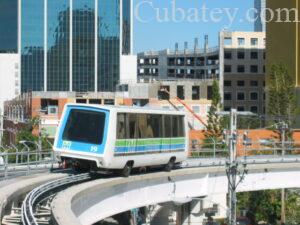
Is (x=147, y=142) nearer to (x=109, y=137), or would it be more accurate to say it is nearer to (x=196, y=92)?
(x=109, y=137)

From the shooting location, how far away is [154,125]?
2517cm

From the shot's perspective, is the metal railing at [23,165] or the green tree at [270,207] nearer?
the metal railing at [23,165]

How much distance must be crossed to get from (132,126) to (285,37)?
6096 cm

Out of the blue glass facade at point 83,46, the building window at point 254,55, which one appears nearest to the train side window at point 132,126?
the building window at point 254,55

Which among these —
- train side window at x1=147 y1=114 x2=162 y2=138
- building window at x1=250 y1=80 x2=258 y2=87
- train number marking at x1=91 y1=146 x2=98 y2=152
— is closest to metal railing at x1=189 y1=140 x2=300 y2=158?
train side window at x1=147 y1=114 x2=162 y2=138

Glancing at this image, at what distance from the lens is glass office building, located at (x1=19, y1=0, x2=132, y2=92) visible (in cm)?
13875

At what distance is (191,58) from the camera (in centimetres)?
13538

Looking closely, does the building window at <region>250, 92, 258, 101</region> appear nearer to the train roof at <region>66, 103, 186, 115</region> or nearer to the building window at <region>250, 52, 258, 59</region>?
the building window at <region>250, 52, 258, 59</region>

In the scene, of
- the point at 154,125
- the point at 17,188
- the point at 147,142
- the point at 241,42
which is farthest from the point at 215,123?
the point at 241,42

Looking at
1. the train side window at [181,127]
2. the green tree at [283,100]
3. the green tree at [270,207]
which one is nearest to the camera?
the train side window at [181,127]

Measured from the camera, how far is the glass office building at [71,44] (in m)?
139

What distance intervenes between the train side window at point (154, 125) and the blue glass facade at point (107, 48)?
116734 mm

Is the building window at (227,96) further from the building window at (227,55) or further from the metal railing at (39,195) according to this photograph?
the metal railing at (39,195)

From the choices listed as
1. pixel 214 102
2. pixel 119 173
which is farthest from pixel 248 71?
pixel 119 173
